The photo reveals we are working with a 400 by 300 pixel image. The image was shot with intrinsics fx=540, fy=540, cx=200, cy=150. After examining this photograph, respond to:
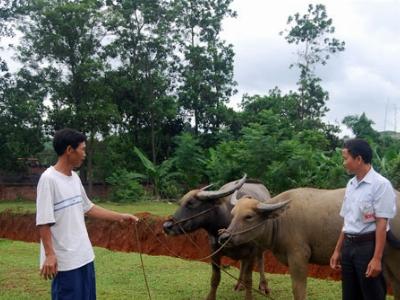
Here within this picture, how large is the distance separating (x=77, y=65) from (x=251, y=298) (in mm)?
20422

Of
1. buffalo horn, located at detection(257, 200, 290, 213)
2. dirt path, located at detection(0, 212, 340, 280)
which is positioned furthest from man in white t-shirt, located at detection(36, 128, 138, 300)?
dirt path, located at detection(0, 212, 340, 280)

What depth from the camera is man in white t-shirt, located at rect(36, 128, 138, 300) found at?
4.35 meters

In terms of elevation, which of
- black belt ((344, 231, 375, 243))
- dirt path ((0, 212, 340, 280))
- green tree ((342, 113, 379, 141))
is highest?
green tree ((342, 113, 379, 141))

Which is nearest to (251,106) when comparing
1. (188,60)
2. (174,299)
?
(188,60)

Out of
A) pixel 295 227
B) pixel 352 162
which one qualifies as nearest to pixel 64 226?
pixel 352 162

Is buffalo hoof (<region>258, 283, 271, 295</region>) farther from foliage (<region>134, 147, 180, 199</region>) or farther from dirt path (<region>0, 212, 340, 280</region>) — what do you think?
foliage (<region>134, 147, 180, 199</region>)

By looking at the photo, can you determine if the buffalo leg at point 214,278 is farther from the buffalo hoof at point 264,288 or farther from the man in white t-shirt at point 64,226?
the man in white t-shirt at point 64,226

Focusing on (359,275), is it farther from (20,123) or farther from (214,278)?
(20,123)

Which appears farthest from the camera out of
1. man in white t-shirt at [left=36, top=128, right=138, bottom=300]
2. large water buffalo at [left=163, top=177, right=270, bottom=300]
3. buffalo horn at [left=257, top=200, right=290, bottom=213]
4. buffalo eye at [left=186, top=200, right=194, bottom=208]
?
buffalo eye at [left=186, top=200, right=194, bottom=208]

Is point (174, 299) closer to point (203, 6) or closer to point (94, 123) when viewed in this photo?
point (94, 123)

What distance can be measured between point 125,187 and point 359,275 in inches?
831

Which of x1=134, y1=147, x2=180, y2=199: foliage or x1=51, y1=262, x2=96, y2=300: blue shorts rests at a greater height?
x1=134, y1=147, x2=180, y2=199: foliage

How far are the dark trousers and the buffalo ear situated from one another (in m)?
1.40

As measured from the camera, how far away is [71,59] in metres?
26.0
